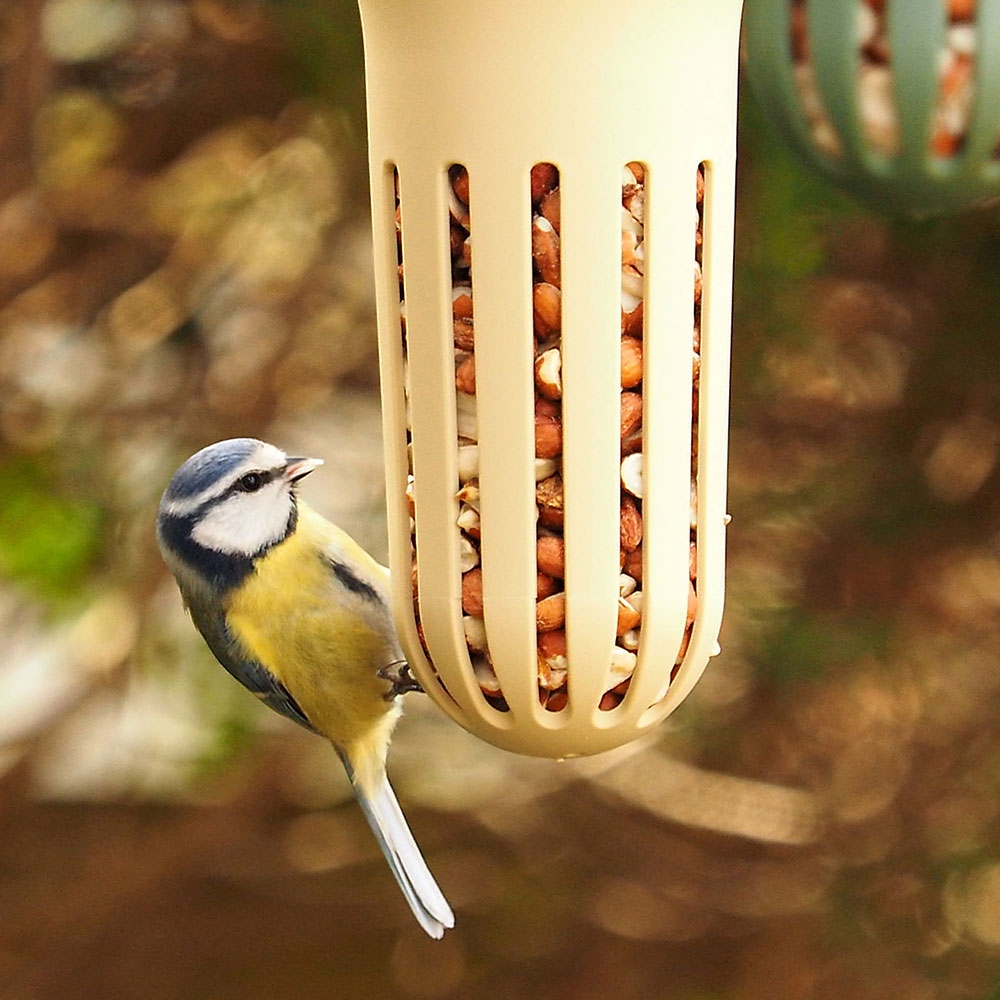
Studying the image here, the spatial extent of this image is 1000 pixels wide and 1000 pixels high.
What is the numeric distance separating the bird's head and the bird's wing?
3cm

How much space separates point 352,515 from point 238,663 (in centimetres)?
84

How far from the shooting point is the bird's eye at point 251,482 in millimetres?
782

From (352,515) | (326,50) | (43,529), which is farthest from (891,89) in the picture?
(43,529)

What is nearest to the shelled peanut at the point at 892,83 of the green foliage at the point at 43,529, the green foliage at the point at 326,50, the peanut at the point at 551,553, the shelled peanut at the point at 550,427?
the shelled peanut at the point at 550,427

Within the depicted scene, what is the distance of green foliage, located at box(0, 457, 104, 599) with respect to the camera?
1.66 metres

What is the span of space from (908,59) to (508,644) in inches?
16.5

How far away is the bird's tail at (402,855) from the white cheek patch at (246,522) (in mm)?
171

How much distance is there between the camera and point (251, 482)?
0.79 m

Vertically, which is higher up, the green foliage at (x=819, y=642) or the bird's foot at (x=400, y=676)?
the bird's foot at (x=400, y=676)

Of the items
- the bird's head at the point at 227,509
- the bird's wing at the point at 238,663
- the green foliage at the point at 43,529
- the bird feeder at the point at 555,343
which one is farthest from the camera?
the green foliage at the point at 43,529

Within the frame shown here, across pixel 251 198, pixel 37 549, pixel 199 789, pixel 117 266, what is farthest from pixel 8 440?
pixel 199 789

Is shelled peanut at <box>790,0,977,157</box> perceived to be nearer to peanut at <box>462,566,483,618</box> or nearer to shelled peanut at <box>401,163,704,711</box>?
shelled peanut at <box>401,163,704,711</box>

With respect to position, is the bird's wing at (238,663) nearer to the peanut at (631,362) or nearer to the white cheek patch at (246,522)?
the white cheek patch at (246,522)

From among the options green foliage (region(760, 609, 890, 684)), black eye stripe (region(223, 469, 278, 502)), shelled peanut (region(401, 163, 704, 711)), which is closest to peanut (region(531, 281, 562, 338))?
shelled peanut (region(401, 163, 704, 711))
